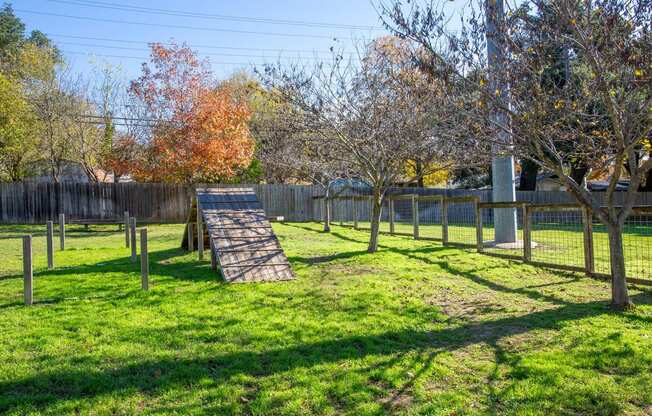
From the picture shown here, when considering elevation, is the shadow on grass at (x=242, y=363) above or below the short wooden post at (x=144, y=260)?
below

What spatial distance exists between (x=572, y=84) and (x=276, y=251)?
5.08 m

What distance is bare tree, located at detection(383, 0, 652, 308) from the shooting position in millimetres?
5141

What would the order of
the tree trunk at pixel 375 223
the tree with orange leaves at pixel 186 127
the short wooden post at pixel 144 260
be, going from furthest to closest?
the tree with orange leaves at pixel 186 127 < the tree trunk at pixel 375 223 < the short wooden post at pixel 144 260

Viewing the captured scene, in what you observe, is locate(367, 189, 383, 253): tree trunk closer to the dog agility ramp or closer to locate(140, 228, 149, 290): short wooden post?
the dog agility ramp

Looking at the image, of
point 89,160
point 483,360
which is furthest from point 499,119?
point 89,160

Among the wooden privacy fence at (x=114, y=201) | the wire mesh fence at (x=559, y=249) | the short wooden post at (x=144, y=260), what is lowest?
the wire mesh fence at (x=559, y=249)

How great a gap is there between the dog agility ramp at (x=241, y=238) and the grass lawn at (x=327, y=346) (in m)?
0.44

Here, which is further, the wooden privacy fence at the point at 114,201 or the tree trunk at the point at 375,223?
the wooden privacy fence at the point at 114,201

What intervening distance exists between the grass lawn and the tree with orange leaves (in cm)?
1249

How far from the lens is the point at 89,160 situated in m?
25.4

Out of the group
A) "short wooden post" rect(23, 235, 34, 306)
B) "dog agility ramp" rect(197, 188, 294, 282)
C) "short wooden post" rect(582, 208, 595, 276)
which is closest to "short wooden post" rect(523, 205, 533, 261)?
"short wooden post" rect(582, 208, 595, 276)

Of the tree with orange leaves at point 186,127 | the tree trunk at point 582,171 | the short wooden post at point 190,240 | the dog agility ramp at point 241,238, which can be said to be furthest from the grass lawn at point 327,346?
the tree with orange leaves at point 186,127

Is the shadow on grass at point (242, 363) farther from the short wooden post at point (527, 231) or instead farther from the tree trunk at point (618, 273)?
the short wooden post at point (527, 231)

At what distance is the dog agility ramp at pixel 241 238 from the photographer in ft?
26.2
